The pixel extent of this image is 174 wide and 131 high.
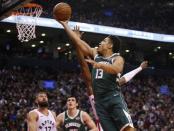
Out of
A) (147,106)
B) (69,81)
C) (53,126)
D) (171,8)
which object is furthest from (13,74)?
(171,8)

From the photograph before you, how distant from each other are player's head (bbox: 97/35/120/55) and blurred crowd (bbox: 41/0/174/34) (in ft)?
60.6

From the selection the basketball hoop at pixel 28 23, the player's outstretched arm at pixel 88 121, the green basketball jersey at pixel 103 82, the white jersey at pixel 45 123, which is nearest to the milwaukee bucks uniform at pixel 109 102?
the green basketball jersey at pixel 103 82

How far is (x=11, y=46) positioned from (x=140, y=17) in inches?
359

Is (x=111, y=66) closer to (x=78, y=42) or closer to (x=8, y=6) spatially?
(x=78, y=42)

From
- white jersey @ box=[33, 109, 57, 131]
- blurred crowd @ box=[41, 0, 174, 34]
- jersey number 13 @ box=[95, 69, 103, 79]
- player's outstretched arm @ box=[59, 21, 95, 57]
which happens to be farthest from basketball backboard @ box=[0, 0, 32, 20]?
blurred crowd @ box=[41, 0, 174, 34]

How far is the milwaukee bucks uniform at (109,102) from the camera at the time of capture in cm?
500

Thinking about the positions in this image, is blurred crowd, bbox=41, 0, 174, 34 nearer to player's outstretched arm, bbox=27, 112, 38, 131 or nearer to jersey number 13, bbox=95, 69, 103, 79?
player's outstretched arm, bbox=27, 112, 38, 131

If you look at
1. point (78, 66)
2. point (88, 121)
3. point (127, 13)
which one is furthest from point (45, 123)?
point (127, 13)

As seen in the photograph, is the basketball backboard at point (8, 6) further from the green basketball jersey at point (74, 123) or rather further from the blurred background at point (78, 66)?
the blurred background at point (78, 66)

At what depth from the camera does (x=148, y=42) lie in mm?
26859

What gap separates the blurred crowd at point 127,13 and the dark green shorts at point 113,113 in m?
18.8

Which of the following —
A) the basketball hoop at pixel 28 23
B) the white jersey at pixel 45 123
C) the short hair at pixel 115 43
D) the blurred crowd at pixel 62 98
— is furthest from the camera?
the blurred crowd at pixel 62 98

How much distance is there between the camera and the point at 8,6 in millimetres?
8445

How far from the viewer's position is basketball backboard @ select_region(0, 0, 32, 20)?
26.8 feet
